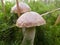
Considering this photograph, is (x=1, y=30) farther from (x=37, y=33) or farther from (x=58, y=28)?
(x=58, y=28)

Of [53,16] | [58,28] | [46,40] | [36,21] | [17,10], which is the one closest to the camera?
[36,21]

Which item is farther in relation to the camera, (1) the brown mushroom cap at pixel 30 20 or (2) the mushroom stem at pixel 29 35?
(2) the mushroom stem at pixel 29 35

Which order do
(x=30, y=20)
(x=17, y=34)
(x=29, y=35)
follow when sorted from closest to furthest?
(x=30, y=20), (x=29, y=35), (x=17, y=34)

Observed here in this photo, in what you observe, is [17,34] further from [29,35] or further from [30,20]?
[30,20]

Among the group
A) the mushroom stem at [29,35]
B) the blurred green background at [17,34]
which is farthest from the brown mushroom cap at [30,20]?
the blurred green background at [17,34]

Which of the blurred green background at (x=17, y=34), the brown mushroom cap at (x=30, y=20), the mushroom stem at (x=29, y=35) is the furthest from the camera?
the blurred green background at (x=17, y=34)

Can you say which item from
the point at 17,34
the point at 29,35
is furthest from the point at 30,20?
the point at 17,34

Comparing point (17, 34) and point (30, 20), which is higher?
point (30, 20)

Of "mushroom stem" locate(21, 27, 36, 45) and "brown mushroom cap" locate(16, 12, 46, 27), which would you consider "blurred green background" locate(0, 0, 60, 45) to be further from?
"brown mushroom cap" locate(16, 12, 46, 27)

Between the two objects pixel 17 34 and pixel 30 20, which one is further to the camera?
pixel 17 34

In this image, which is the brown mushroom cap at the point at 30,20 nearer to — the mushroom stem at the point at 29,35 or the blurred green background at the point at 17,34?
Result: the mushroom stem at the point at 29,35

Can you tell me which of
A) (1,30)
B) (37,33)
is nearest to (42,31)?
(37,33)
